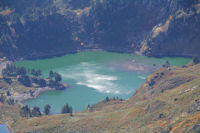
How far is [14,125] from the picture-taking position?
153750mm

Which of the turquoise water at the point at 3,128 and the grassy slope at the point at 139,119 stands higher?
the grassy slope at the point at 139,119

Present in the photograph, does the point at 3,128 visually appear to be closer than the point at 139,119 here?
No

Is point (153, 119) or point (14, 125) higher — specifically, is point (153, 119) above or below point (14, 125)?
above

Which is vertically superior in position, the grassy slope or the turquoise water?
the grassy slope

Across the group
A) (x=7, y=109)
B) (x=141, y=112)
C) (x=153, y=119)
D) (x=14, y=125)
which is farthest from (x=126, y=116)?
(x=7, y=109)

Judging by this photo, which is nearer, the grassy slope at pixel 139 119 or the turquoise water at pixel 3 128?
the grassy slope at pixel 139 119

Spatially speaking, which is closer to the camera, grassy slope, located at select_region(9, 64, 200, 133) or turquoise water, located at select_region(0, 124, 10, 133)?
grassy slope, located at select_region(9, 64, 200, 133)

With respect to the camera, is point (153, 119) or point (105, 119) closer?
point (153, 119)

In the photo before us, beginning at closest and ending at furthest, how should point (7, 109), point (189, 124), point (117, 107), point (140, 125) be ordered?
point (189, 124) < point (140, 125) < point (117, 107) < point (7, 109)

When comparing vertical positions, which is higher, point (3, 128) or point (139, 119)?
point (139, 119)

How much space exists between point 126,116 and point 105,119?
1078 cm

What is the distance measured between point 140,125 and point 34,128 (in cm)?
5371

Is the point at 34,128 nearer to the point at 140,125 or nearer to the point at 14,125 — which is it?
the point at 14,125

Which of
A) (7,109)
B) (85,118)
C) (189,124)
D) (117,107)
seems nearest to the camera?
(189,124)
